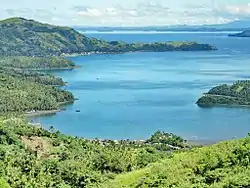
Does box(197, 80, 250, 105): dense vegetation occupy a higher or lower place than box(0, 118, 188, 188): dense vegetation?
lower

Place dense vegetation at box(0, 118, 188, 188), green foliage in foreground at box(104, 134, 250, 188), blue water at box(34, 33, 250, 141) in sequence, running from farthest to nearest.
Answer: blue water at box(34, 33, 250, 141) → dense vegetation at box(0, 118, 188, 188) → green foliage in foreground at box(104, 134, 250, 188)

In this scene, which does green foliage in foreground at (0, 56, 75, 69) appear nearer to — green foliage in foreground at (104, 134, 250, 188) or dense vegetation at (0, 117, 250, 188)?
dense vegetation at (0, 117, 250, 188)

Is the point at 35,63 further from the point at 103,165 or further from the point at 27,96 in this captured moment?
the point at 103,165

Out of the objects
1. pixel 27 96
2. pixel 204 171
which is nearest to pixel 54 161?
pixel 204 171

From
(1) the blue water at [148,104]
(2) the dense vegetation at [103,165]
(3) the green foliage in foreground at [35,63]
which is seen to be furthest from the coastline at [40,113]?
(3) the green foliage in foreground at [35,63]

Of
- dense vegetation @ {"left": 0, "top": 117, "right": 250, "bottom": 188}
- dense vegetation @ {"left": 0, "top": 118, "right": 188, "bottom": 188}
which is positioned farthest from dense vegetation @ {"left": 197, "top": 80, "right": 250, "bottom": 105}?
dense vegetation @ {"left": 0, "top": 118, "right": 188, "bottom": 188}
